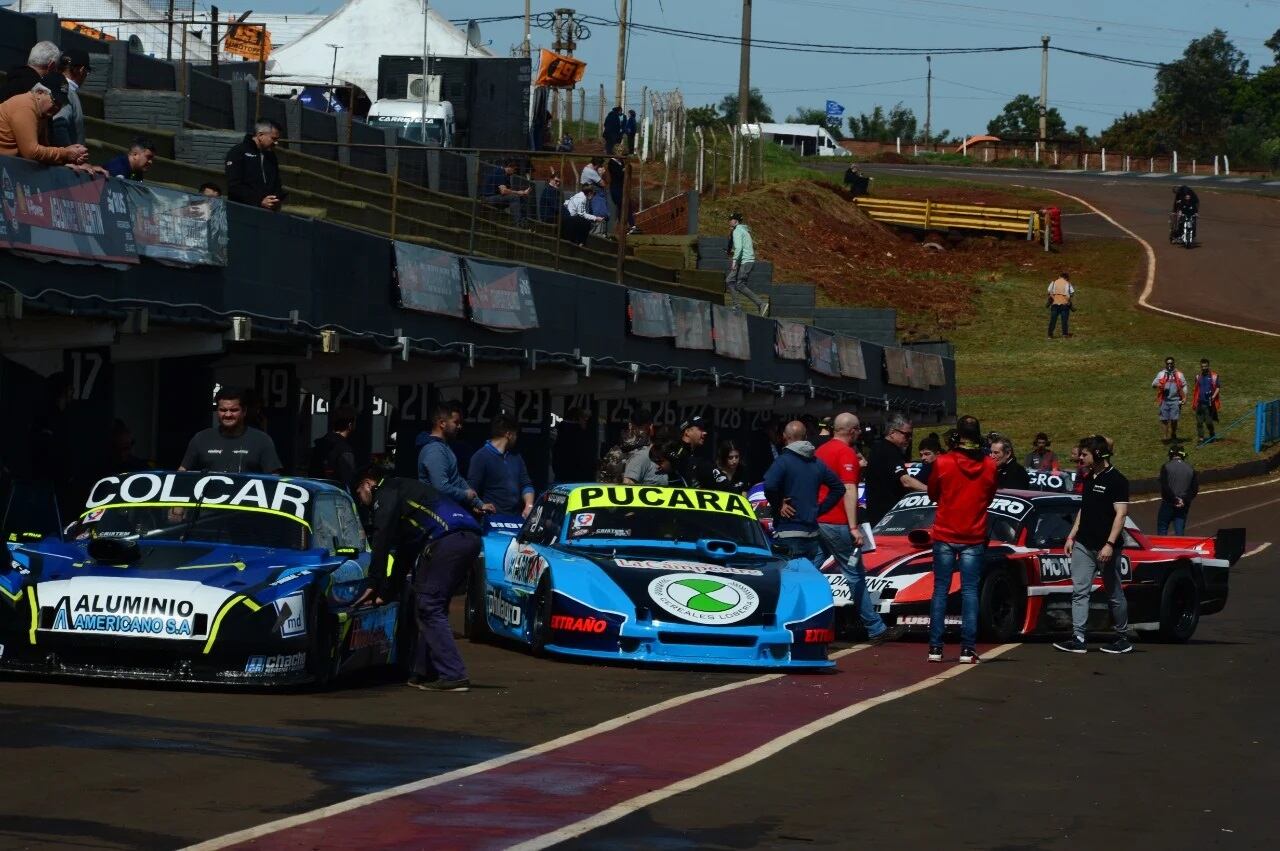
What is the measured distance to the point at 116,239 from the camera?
1560 cm

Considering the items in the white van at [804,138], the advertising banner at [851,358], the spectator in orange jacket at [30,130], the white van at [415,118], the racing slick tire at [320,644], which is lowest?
the racing slick tire at [320,644]

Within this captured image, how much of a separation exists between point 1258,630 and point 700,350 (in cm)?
1123

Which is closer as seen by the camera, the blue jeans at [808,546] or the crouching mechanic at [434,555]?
the crouching mechanic at [434,555]

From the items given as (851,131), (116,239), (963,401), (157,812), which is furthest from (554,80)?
(851,131)

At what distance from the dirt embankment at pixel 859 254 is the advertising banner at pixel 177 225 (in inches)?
1690

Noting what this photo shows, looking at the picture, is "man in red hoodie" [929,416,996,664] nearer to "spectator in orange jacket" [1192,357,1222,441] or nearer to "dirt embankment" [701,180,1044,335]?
"spectator in orange jacket" [1192,357,1222,441]

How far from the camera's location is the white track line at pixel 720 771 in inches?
303

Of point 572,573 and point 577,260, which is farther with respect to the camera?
point 577,260

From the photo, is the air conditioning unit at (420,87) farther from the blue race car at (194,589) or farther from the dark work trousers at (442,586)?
the dark work trousers at (442,586)

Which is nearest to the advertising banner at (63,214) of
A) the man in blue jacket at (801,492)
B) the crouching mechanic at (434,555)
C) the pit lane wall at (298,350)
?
the pit lane wall at (298,350)

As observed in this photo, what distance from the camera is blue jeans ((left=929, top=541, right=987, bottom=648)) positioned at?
609 inches

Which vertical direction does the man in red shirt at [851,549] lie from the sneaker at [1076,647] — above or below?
above

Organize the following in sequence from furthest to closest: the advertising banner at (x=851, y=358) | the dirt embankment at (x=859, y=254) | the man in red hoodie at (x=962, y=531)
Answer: the dirt embankment at (x=859, y=254) < the advertising banner at (x=851, y=358) < the man in red hoodie at (x=962, y=531)

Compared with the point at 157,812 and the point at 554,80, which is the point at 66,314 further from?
the point at 554,80
